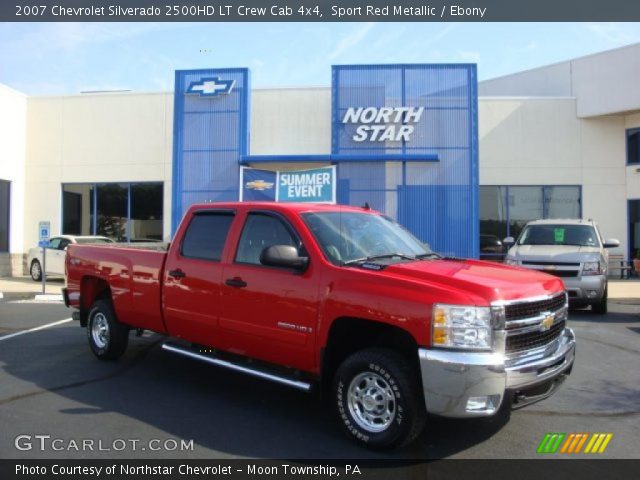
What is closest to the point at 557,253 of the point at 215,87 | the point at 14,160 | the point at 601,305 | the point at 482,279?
the point at 601,305

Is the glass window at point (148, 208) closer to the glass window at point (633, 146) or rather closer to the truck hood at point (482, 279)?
the glass window at point (633, 146)

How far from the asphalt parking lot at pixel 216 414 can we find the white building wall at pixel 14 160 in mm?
15966

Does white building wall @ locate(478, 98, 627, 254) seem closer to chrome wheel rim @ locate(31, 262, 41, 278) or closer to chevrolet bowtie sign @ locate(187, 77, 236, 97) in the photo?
chevrolet bowtie sign @ locate(187, 77, 236, 97)

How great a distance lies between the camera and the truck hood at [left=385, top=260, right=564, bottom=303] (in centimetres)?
405

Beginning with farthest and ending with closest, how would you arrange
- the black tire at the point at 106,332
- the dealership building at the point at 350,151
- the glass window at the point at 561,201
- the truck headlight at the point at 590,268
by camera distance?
1. the glass window at the point at 561,201
2. the dealership building at the point at 350,151
3. the truck headlight at the point at 590,268
4. the black tire at the point at 106,332

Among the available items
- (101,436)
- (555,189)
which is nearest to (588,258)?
(101,436)

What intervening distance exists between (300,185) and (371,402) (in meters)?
13.8

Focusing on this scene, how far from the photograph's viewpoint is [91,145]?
21750 millimetres

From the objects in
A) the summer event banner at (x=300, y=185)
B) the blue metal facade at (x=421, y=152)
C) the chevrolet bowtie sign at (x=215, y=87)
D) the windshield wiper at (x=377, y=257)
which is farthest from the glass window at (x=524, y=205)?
the windshield wiper at (x=377, y=257)

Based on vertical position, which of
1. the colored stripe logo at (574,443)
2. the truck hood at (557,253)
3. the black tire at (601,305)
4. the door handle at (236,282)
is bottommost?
the colored stripe logo at (574,443)

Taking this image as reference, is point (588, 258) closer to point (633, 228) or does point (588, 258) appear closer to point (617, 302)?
point (617, 302)

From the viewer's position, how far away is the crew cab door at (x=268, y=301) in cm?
466

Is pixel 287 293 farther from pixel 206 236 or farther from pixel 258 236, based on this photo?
pixel 206 236

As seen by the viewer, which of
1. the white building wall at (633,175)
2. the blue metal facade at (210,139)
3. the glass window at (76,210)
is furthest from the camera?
the glass window at (76,210)
